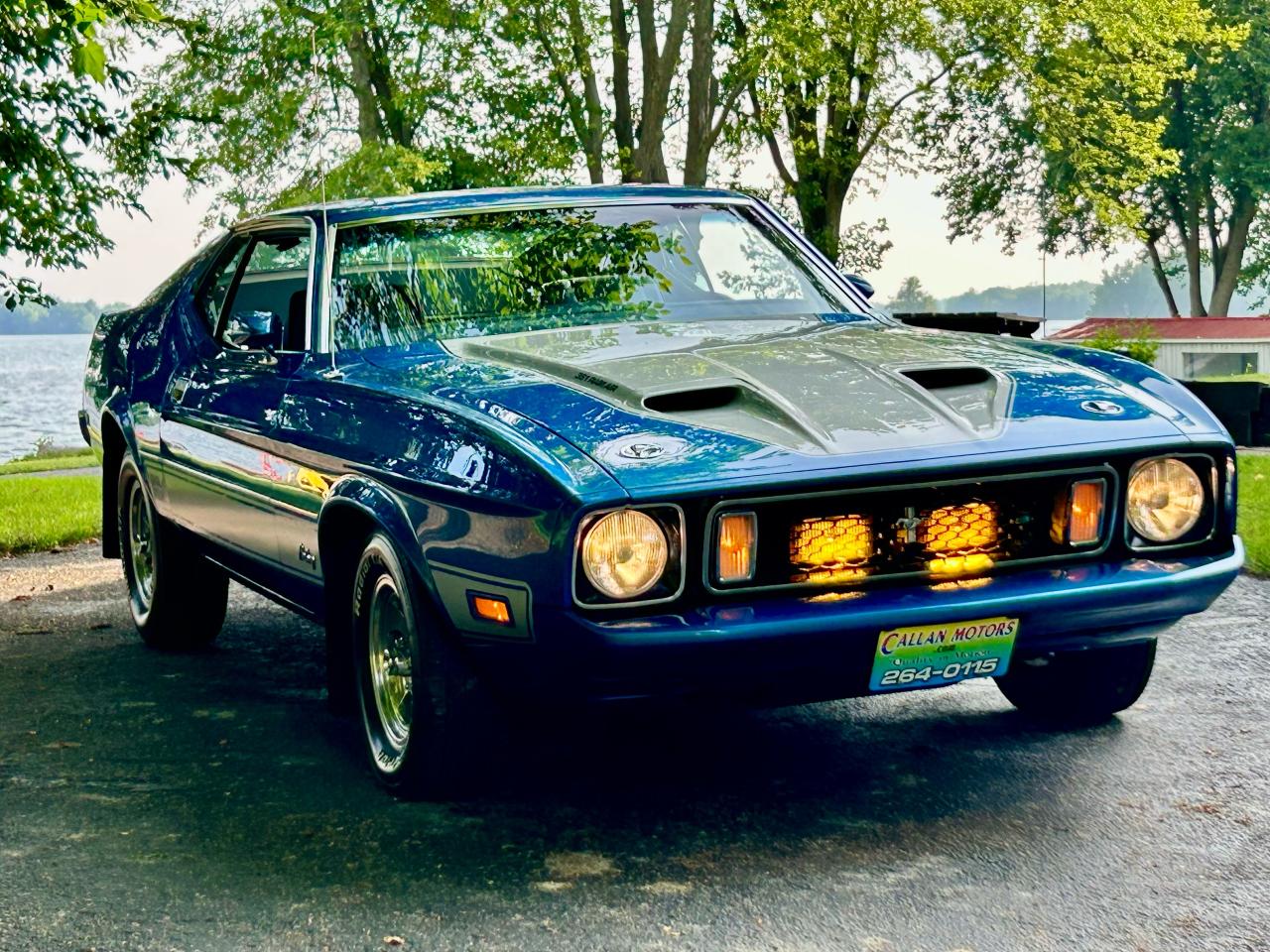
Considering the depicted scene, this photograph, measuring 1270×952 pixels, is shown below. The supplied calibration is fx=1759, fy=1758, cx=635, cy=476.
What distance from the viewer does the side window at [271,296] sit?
5.36 m

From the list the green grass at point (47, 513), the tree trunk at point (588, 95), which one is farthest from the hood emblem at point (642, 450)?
the tree trunk at point (588, 95)

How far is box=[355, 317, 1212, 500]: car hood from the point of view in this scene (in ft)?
12.8

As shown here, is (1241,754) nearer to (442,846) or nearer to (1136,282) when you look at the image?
(442,846)

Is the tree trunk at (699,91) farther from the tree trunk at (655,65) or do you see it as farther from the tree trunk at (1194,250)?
the tree trunk at (1194,250)

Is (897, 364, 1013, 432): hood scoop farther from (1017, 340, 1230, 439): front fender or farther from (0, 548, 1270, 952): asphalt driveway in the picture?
(0, 548, 1270, 952): asphalt driveway

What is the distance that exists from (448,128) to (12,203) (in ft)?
54.5

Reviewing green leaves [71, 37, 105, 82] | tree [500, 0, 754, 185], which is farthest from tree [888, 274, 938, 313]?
green leaves [71, 37, 105, 82]

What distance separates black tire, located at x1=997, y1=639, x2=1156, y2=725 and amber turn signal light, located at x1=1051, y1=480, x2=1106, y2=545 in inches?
32.7

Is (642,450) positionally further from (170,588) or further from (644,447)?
(170,588)

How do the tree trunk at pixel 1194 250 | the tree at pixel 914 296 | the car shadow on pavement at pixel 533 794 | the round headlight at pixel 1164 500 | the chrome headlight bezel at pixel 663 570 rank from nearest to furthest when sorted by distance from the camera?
1. the chrome headlight bezel at pixel 663 570
2. the car shadow on pavement at pixel 533 794
3. the round headlight at pixel 1164 500
4. the tree trunk at pixel 1194 250
5. the tree at pixel 914 296

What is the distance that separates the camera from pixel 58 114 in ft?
42.4

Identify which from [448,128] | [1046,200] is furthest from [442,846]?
[1046,200]

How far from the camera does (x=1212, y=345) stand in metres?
43.6

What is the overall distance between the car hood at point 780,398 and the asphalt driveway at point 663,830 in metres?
0.85
